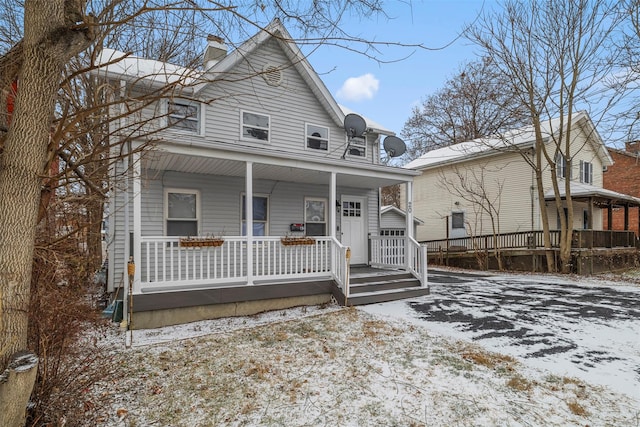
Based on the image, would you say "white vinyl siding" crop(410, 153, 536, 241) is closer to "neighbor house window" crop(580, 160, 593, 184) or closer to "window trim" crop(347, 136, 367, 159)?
"neighbor house window" crop(580, 160, 593, 184)

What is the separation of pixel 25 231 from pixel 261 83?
8.32 m

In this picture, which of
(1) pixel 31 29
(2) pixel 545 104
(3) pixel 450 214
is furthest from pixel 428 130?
(1) pixel 31 29

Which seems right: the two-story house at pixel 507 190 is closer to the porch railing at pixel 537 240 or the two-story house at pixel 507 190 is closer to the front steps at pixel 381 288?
the porch railing at pixel 537 240

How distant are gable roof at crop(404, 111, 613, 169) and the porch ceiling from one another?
28.6 ft

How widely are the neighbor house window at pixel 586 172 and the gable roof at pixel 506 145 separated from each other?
1.09 m

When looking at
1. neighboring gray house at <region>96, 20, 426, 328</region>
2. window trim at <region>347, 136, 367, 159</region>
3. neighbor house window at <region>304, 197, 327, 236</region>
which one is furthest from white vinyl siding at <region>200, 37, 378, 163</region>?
neighbor house window at <region>304, 197, 327, 236</region>

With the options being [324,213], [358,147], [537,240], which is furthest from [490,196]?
[324,213]

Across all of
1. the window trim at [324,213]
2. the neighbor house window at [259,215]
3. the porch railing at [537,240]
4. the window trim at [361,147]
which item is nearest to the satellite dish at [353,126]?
the window trim at [361,147]

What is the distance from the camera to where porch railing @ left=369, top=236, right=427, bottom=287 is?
336 inches

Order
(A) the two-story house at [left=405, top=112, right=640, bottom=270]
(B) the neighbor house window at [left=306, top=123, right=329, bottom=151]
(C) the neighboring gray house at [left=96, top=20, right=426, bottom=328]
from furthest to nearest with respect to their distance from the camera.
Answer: (A) the two-story house at [left=405, top=112, right=640, bottom=270]
(B) the neighbor house window at [left=306, top=123, right=329, bottom=151]
(C) the neighboring gray house at [left=96, top=20, right=426, bottom=328]

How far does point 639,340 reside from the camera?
5094 mm

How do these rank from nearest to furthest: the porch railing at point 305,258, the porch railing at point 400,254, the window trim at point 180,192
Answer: the porch railing at point 305,258 < the window trim at point 180,192 < the porch railing at point 400,254

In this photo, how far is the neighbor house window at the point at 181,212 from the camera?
26.3 feet

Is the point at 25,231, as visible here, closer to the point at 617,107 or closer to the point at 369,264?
the point at 369,264
